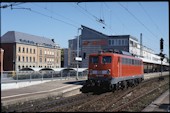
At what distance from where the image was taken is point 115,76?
80.5 ft

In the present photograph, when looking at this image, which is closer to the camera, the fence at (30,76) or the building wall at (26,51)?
the fence at (30,76)

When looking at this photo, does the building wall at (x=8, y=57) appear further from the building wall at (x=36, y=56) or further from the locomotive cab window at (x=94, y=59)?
the locomotive cab window at (x=94, y=59)

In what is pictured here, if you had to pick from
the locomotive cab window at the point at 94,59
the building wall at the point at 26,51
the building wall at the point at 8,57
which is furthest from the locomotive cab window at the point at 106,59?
the building wall at the point at 8,57

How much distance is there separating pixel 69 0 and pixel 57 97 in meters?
12.3

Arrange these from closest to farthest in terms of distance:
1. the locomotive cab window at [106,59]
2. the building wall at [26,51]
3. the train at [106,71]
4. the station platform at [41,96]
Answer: the station platform at [41,96], the train at [106,71], the locomotive cab window at [106,59], the building wall at [26,51]

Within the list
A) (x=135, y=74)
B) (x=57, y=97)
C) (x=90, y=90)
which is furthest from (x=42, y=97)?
(x=135, y=74)

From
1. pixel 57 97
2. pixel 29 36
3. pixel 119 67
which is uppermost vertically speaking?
pixel 29 36

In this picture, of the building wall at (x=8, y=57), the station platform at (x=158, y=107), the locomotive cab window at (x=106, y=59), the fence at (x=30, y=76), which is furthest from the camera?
the building wall at (x=8, y=57)

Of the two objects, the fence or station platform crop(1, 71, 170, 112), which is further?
the fence

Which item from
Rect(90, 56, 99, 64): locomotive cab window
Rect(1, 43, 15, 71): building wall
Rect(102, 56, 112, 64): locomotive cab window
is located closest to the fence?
Rect(90, 56, 99, 64): locomotive cab window

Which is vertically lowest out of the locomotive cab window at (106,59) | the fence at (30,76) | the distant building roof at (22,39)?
the fence at (30,76)

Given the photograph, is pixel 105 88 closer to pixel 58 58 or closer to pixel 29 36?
pixel 29 36

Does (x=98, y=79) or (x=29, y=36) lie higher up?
(x=29, y=36)

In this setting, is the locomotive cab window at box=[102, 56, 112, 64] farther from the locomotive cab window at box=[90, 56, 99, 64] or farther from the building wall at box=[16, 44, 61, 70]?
the building wall at box=[16, 44, 61, 70]
